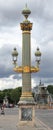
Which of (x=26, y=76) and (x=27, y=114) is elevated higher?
(x=26, y=76)

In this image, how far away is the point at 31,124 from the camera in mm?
32312

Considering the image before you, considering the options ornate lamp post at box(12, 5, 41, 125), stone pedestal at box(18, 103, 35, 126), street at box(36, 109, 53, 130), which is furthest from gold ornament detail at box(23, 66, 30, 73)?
street at box(36, 109, 53, 130)

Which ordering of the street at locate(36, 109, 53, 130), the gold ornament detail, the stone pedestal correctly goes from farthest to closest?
the street at locate(36, 109, 53, 130) < the gold ornament detail < the stone pedestal

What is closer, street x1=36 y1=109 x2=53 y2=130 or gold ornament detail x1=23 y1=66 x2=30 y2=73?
gold ornament detail x1=23 y1=66 x2=30 y2=73

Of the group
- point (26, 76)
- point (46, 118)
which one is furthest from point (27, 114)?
point (46, 118)

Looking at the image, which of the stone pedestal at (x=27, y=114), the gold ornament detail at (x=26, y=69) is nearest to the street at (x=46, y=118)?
the stone pedestal at (x=27, y=114)

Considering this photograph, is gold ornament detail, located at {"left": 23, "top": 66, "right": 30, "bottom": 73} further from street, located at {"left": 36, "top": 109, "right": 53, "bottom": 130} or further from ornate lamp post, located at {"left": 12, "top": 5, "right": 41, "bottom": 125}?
street, located at {"left": 36, "top": 109, "right": 53, "bottom": 130}

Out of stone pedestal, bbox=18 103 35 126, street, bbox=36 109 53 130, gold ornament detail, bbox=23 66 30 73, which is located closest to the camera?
stone pedestal, bbox=18 103 35 126

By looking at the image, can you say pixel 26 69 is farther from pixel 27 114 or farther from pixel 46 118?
pixel 46 118

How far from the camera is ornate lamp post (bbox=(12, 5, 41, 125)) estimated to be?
32531 millimetres

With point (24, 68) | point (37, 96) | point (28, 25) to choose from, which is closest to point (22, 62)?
point (24, 68)

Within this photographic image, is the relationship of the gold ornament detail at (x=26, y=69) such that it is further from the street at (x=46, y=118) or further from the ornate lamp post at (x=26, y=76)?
the street at (x=46, y=118)

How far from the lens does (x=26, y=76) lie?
32.9 m

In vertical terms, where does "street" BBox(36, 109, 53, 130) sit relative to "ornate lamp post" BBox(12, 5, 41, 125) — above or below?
below
